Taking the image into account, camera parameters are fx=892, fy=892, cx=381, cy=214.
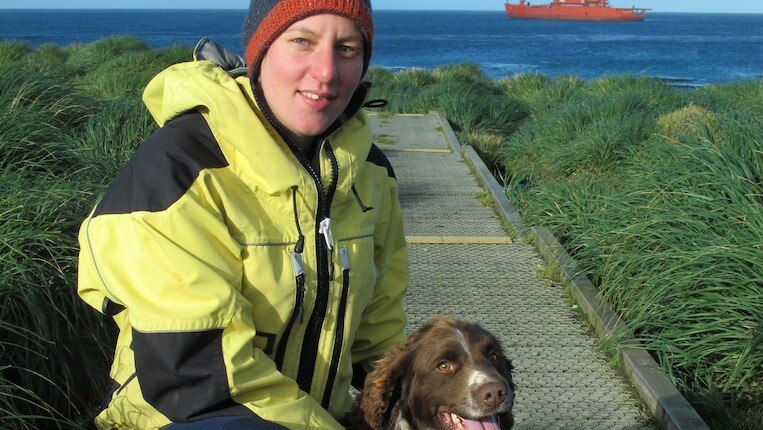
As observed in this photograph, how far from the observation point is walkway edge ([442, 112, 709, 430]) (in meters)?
4.52

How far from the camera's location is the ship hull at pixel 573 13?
568ft

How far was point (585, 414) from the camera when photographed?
4754 mm

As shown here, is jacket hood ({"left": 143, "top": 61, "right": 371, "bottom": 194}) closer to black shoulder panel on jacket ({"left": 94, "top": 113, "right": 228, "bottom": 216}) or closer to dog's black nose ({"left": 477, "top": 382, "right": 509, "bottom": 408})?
black shoulder panel on jacket ({"left": 94, "top": 113, "right": 228, "bottom": 216})

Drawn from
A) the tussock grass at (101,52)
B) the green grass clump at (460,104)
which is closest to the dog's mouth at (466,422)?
the green grass clump at (460,104)

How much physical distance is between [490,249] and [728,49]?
100294 millimetres

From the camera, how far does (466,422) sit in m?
3.31

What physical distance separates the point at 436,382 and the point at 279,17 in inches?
57.9

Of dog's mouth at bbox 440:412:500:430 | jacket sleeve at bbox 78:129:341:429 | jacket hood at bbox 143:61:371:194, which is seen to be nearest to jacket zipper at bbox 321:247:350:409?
jacket hood at bbox 143:61:371:194

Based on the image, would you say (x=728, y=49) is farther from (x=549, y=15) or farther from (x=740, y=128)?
(x=740, y=128)

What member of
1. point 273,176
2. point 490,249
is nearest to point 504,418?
point 273,176

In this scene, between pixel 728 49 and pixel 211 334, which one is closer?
pixel 211 334

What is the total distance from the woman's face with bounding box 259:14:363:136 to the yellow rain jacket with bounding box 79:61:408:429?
82 millimetres

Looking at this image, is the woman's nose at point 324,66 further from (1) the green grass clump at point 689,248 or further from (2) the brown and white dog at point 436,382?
(1) the green grass clump at point 689,248

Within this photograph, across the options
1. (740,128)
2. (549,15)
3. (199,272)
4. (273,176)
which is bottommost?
(549,15)
